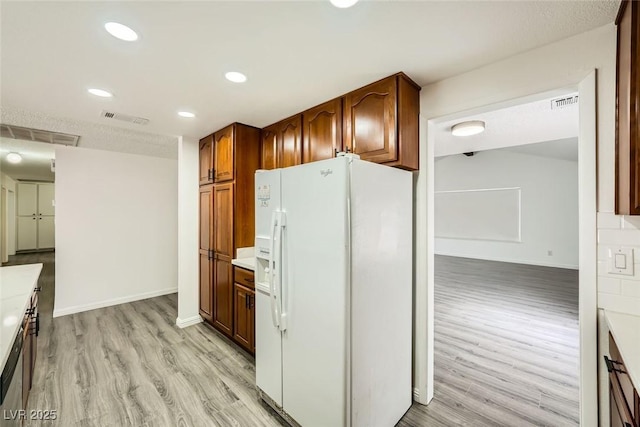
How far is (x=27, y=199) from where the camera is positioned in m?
8.49

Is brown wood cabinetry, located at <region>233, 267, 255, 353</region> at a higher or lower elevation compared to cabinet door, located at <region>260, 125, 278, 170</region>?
lower

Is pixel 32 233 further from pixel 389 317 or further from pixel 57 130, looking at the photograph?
pixel 389 317

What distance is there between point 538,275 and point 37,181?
47.6 feet

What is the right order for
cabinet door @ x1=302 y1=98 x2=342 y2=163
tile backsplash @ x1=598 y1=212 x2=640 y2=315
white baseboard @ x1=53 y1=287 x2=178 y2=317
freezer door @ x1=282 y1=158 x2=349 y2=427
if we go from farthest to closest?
1. white baseboard @ x1=53 y1=287 x2=178 y2=317
2. cabinet door @ x1=302 y1=98 x2=342 y2=163
3. freezer door @ x1=282 y1=158 x2=349 y2=427
4. tile backsplash @ x1=598 y1=212 x2=640 y2=315

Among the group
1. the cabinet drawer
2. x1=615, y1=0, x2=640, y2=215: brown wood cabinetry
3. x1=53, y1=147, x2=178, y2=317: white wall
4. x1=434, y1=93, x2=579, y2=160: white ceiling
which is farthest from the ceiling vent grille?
x1=615, y1=0, x2=640, y2=215: brown wood cabinetry

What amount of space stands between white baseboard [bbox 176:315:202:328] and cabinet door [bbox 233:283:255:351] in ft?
3.11

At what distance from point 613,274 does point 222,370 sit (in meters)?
2.87

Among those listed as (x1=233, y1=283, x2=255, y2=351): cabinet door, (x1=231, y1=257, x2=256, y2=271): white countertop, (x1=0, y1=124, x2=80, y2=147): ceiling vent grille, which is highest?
(x1=0, y1=124, x2=80, y2=147): ceiling vent grille

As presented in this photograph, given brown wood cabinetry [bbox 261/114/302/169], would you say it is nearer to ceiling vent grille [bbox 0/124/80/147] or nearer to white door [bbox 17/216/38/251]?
ceiling vent grille [bbox 0/124/80/147]

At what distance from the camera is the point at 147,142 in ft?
12.2

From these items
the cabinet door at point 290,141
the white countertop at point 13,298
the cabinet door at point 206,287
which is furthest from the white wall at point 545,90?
the cabinet door at point 206,287

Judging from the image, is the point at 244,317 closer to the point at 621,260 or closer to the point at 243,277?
the point at 243,277

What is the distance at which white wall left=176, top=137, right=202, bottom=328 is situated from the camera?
11.2 feet

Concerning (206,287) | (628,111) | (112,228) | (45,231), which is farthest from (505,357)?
(45,231)
